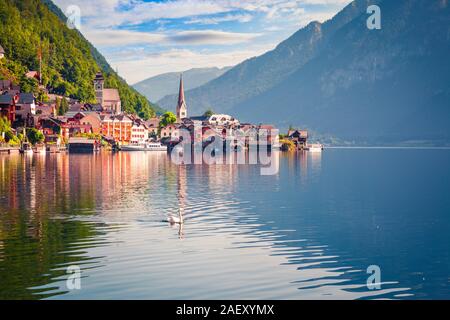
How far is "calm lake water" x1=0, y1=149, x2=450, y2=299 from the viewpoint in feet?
86.0

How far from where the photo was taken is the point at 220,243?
115ft

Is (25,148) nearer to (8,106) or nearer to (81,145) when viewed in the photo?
(8,106)

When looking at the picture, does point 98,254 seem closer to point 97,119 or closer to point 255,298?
point 255,298

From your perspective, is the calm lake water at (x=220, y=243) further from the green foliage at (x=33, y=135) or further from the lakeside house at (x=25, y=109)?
the lakeside house at (x=25, y=109)

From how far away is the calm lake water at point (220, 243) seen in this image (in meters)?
26.2

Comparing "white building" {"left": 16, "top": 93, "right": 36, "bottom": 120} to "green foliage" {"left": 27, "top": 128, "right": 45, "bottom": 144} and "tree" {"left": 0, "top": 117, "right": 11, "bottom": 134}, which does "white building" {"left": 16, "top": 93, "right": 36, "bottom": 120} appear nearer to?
"green foliage" {"left": 27, "top": 128, "right": 45, "bottom": 144}

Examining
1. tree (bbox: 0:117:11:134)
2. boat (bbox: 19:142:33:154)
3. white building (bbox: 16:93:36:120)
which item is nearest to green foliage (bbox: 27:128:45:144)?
white building (bbox: 16:93:36:120)

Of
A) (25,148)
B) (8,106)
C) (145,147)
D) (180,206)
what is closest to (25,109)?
(8,106)

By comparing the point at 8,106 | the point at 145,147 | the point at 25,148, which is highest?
the point at 8,106

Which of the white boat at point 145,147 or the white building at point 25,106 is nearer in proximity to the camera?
the white building at point 25,106

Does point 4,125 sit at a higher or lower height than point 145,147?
higher

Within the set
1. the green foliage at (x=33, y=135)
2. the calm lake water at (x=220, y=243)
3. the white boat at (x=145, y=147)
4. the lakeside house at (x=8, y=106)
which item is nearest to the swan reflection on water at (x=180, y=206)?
the calm lake water at (x=220, y=243)

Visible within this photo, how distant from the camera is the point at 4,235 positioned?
3525cm
